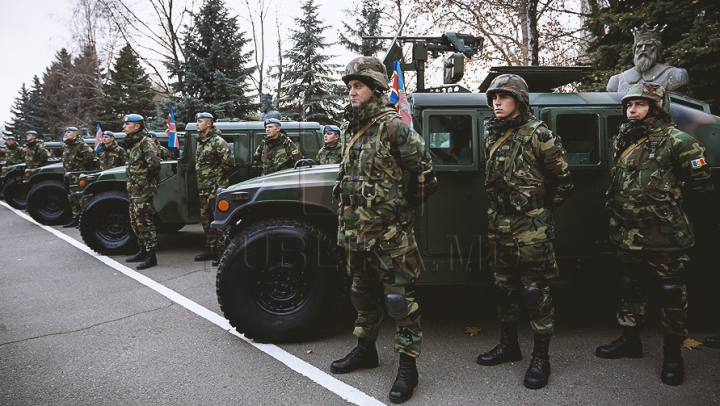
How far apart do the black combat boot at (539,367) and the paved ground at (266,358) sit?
0.06 metres

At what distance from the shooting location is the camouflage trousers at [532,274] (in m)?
3.18

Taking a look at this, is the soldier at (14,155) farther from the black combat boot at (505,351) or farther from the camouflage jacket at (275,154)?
the black combat boot at (505,351)

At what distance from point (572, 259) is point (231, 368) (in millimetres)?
2882

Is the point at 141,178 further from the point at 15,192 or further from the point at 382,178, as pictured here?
the point at 15,192

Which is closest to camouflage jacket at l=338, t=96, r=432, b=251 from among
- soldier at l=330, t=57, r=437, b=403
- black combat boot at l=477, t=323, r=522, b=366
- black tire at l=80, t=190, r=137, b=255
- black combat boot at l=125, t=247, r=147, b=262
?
soldier at l=330, t=57, r=437, b=403

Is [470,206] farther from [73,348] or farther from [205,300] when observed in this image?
[73,348]

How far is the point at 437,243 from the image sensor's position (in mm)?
3797

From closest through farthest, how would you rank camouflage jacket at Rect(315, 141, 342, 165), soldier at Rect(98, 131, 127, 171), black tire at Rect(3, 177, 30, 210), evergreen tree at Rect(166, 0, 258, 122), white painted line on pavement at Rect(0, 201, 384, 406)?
white painted line on pavement at Rect(0, 201, 384, 406)
camouflage jacket at Rect(315, 141, 342, 165)
soldier at Rect(98, 131, 127, 171)
black tire at Rect(3, 177, 30, 210)
evergreen tree at Rect(166, 0, 258, 122)

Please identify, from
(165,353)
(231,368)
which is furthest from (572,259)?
(165,353)

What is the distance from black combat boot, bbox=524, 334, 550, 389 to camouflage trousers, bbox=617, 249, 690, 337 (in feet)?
2.67

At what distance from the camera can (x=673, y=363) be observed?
3.17 m

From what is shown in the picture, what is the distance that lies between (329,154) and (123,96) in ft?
84.6

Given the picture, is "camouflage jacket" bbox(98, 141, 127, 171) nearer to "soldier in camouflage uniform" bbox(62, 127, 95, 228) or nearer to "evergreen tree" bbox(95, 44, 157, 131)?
"soldier in camouflage uniform" bbox(62, 127, 95, 228)

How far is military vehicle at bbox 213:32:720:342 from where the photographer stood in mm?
3759
